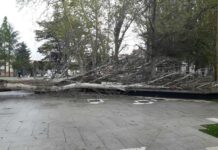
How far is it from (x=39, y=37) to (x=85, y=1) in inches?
1017

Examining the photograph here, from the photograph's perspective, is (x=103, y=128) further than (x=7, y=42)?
No

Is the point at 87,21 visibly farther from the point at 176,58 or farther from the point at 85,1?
the point at 176,58

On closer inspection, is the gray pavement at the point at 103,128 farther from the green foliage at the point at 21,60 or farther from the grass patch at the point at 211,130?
the green foliage at the point at 21,60

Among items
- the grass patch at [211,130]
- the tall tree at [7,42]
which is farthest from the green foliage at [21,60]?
the grass patch at [211,130]

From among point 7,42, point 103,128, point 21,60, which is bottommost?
point 103,128

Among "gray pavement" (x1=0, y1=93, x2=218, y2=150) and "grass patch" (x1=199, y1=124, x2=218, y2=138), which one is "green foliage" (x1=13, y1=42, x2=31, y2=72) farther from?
"grass patch" (x1=199, y1=124, x2=218, y2=138)

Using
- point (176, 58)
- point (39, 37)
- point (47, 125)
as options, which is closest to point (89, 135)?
point (47, 125)

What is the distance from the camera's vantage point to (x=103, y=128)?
7203mm

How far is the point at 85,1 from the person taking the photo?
21.4 meters

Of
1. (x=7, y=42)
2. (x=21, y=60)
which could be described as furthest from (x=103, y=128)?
(x=21, y=60)

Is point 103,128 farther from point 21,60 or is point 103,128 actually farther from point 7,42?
point 21,60

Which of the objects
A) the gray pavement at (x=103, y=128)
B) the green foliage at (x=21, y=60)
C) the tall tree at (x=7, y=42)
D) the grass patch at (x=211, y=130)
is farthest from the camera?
the green foliage at (x=21, y=60)

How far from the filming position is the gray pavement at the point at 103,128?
19.1 feet

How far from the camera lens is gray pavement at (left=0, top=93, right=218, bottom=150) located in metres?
5.84
